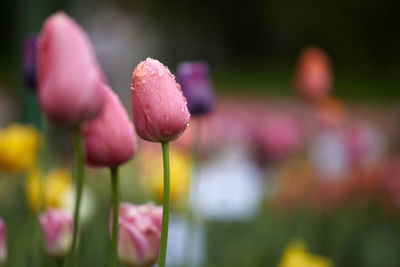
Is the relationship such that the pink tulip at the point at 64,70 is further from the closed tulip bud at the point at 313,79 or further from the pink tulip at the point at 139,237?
the closed tulip bud at the point at 313,79

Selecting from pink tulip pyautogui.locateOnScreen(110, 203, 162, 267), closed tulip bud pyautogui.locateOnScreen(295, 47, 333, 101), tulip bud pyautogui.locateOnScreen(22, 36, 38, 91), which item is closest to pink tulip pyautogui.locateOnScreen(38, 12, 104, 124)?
pink tulip pyautogui.locateOnScreen(110, 203, 162, 267)

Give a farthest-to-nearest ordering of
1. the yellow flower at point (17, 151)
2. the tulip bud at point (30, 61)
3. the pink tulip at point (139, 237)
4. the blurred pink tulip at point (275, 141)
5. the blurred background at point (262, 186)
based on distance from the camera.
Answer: the blurred pink tulip at point (275, 141) < the blurred background at point (262, 186) < the yellow flower at point (17, 151) < the tulip bud at point (30, 61) < the pink tulip at point (139, 237)

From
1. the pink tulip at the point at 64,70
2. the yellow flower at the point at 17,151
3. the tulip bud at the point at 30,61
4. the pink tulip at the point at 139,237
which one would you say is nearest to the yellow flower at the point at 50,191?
the yellow flower at the point at 17,151

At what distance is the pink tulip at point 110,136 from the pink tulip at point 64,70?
0.18 ft

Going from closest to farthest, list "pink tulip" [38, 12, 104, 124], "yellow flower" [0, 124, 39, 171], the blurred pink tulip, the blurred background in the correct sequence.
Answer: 1. "pink tulip" [38, 12, 104, 124]
2. "yellow flower" [0, 124, 39, 171]
3. the blurred background
4. the blurred pink tulip

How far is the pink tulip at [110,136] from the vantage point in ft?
1.55

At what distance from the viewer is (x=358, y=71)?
9.12 meters

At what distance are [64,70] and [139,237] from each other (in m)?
0.17

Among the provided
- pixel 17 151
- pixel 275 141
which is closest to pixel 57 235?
pixel 17 151

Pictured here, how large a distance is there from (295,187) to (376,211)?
0.77 feet

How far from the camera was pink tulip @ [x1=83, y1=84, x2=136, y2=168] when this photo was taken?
473 millimetres

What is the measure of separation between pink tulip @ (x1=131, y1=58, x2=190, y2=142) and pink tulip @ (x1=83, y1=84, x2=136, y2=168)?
0.8 inches

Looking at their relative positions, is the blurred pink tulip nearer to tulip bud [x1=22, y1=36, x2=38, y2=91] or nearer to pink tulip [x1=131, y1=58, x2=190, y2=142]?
tulip bud [x1=22, y1=36, x2=38, y2=91]

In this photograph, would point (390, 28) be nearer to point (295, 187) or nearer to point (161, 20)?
point (161, 20)
